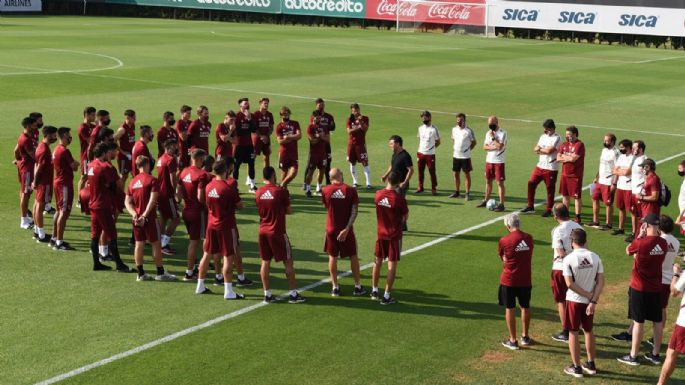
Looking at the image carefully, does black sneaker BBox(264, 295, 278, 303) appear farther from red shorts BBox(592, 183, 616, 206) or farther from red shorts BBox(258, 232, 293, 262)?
Answer: red shorts BBox(592, 183, 616, 206)

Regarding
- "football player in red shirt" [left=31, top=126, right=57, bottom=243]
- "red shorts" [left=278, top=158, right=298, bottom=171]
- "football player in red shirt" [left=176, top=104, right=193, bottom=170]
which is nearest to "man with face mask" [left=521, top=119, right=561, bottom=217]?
"red shorts" [left=278, top=158, right=298, bottom=171]

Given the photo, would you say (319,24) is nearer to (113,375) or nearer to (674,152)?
(674,152)

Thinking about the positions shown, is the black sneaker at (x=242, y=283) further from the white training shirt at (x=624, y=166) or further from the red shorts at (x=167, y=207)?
the white training shirt at (x=624, y=166)

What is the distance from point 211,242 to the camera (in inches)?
544

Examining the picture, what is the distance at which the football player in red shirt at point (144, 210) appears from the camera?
47.3 feet

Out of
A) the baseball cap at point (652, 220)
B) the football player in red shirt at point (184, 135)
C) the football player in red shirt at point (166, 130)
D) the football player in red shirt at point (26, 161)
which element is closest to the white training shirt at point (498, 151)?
the football player in red shirt at point (184, 135)

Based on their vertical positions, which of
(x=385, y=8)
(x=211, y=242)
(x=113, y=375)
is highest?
(x=385, y=8)

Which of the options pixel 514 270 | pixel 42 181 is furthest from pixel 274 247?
pixel 42 181

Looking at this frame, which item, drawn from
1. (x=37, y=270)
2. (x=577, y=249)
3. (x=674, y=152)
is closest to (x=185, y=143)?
(x=37, y=270)

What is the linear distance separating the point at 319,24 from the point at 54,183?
59688 mm

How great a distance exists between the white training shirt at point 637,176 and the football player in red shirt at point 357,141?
6.78 metres

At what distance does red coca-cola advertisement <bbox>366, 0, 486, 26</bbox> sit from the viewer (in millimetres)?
67938

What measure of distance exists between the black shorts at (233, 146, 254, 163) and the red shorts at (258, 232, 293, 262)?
8057 millimetres

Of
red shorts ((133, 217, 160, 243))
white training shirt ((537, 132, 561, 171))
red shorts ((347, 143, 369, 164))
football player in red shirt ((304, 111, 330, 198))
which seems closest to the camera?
red shorts ((133, 217, 160, 243))
